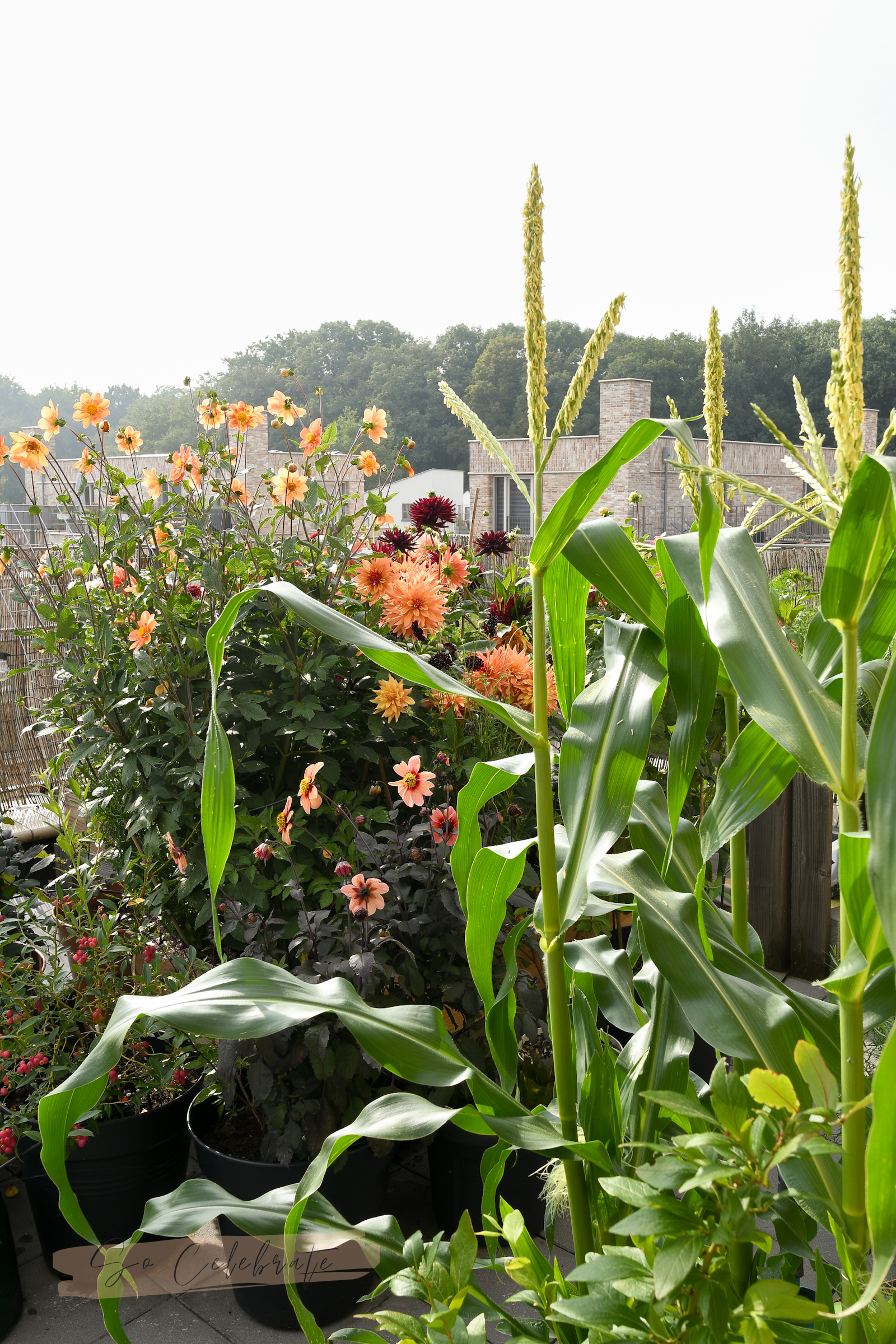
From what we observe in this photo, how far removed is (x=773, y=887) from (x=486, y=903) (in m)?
2.17

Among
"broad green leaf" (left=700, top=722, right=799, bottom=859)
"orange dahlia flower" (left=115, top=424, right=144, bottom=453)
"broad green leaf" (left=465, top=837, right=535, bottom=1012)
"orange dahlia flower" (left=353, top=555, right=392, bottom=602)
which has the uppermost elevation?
"orange dahlia flower" (left=115, top=424, right=144, bottom=453)

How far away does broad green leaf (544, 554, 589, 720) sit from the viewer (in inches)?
30.5

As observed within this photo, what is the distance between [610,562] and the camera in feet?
2.35

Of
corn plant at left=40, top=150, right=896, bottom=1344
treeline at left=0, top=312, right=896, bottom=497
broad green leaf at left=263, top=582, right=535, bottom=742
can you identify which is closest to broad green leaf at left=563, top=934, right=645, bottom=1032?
corn plant at left=40, top=150, right=896, bottom=1344

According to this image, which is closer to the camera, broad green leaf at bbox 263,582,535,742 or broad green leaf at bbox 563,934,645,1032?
broad green leaf at bbox 263,582,535,742

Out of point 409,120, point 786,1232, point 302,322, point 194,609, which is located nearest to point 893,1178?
point 786,1232

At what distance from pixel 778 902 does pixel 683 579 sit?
91.9 inches

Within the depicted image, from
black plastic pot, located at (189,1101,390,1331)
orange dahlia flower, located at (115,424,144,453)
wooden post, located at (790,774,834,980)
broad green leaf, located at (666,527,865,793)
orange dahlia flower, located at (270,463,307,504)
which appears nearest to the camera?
broad green leaf, located at (666,527,865,793)

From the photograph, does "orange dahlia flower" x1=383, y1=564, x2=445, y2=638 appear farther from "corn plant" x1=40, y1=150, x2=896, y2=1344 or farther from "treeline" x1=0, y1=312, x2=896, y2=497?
"treeline" x1=0, y1=312, x2=896, y2=497

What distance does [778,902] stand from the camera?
2662mm

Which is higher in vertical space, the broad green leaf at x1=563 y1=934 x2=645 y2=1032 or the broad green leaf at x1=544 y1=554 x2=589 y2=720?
the broad green leaf at x1=544 y1=554 x2=589 y2=720

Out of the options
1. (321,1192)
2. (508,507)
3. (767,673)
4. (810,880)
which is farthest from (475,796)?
(508,507)

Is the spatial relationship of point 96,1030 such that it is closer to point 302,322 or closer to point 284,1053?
point 284,1053

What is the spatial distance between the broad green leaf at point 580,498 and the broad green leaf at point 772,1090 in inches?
15.2
